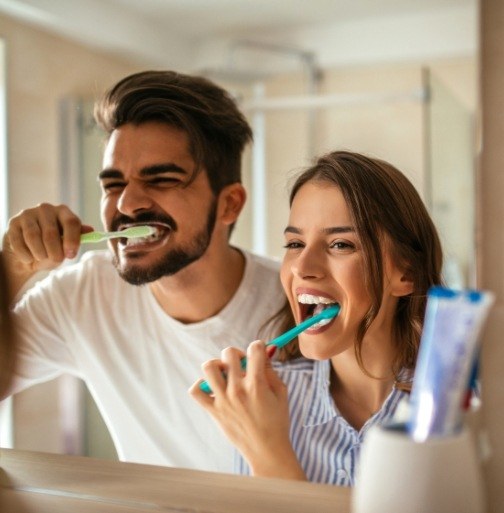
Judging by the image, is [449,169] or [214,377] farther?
[449,169]

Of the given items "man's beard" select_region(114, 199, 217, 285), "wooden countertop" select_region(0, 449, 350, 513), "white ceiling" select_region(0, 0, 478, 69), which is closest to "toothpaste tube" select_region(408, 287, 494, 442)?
"wooden countertop" select_region(0, 449, 350, 513)

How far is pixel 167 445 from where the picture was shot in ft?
2.55

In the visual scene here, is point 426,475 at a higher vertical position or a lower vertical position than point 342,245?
lower

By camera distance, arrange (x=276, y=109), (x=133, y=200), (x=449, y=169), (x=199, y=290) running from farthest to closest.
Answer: (x=276, y=109) < (x=449, y=169) < (x=199, y=290) < (x=133, y=200)

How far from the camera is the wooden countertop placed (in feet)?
1.58

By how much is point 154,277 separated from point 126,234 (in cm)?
6

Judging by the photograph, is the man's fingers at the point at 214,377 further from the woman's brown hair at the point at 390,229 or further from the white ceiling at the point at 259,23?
the white ceiling at the point at 259,23

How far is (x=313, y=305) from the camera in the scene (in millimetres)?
652

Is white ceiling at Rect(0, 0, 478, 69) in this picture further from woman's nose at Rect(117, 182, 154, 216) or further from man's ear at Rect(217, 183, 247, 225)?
woman's nose at Rect(117, 182, 154, 216)

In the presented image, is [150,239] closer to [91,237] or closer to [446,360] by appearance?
[91,237]

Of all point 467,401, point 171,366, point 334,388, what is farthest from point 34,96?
point 467,401

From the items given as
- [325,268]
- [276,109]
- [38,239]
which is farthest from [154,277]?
[276,109]

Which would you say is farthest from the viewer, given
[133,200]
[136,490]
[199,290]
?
[199,290]

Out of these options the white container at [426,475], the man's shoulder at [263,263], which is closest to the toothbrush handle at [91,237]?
the man's shoulder at [263,263]
